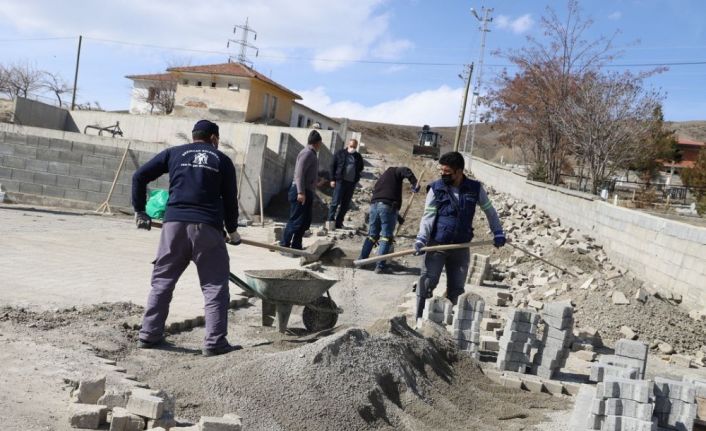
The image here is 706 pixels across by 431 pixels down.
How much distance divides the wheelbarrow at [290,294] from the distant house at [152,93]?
45066 mm

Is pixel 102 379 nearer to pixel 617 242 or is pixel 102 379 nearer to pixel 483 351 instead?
pixel 483 351

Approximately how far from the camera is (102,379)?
142 inches

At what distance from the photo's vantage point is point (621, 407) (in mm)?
4379

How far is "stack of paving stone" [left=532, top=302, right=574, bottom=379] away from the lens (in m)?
5.79

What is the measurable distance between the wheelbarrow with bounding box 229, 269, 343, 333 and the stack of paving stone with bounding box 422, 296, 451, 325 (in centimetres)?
78

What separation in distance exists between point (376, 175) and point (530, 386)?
2032 cm

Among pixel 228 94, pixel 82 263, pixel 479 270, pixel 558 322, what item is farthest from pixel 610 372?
pixel 228 94

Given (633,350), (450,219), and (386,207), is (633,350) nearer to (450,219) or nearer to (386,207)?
(450,219)

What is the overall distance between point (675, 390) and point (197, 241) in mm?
3456

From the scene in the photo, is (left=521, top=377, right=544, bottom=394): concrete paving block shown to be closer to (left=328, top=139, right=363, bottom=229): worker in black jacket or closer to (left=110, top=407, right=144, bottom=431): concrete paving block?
(left=110, top=407, right=144, bottom=431): concrete paving block

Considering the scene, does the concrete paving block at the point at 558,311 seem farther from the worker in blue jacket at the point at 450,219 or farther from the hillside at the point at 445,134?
the hillside at the point at 445,134

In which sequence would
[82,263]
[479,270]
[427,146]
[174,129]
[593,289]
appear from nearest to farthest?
1. [82,263]
2. [593,289]
3. [479,270]
4. [174,129]
5. [427,146]

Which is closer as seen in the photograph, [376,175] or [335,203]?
[335,203]

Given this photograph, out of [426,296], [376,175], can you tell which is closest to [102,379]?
[426,296]
